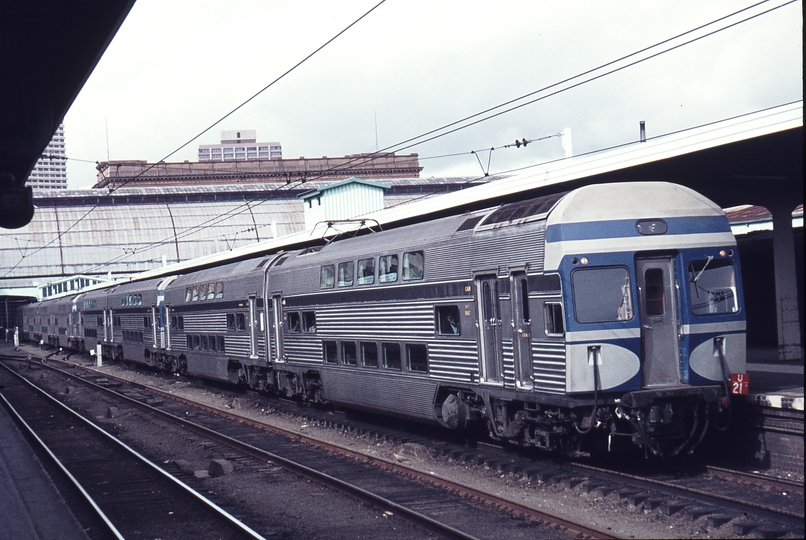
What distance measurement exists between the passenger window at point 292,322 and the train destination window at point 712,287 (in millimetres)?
10231

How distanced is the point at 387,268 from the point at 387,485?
455 cm

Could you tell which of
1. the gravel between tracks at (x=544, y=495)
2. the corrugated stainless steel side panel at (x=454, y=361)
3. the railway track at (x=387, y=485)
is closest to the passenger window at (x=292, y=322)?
the gravel between tracks at (x=544, y=495)

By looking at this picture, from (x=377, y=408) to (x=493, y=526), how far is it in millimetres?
6613

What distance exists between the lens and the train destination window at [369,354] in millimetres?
15845

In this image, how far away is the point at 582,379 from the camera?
10773 millimetres

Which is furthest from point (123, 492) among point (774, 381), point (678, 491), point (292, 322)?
point (774, 381)

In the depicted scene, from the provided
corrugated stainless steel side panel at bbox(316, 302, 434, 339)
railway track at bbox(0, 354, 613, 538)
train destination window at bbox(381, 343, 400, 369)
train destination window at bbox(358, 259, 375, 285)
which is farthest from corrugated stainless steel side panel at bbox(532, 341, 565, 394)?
train destination window at bbox(358, 259, 375, 285)

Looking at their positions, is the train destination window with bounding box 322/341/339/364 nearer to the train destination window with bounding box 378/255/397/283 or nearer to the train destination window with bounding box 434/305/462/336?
the train destination window with bounding box 378/255/397/283

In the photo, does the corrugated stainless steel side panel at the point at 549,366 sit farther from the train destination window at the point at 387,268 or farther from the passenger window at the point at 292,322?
the passenger window at the point at 292,322

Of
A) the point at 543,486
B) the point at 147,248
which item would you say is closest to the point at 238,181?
the point at 147,248

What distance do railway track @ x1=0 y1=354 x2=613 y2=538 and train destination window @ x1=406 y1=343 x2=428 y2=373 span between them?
5.86 ft

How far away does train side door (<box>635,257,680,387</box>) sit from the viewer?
36.9 feet

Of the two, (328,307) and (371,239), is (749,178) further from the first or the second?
(328,307)

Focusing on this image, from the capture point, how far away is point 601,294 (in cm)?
1104
